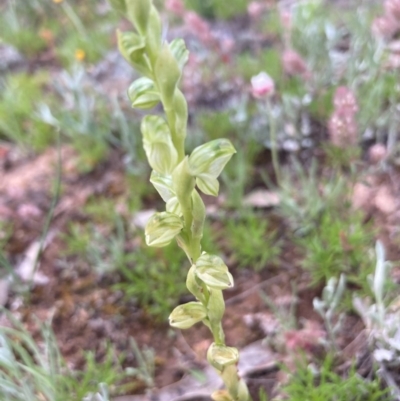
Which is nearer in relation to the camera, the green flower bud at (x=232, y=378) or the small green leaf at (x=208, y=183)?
the small green leaf at (x=208, y=183)

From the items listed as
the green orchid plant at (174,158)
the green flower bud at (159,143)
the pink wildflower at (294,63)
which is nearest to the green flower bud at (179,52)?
the green orchid plant at (174,158)

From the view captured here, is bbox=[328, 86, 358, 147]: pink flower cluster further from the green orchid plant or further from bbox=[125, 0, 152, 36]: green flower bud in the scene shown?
bbox=[125, 0, 152, 36]: green flower bud

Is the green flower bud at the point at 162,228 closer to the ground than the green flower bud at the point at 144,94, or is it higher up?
closer to the ground

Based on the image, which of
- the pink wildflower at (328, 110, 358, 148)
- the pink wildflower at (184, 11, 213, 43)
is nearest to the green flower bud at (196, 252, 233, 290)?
the pink wildflower at (328, 110, 358, 148)

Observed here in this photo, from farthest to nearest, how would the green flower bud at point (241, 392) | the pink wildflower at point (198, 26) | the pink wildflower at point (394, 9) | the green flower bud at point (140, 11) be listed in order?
the pink wildflower at point (198, 26) → the pink wildflower at point (394, 9) → the green flower bud at point (241, 392) → the green flower bud at point (140, 11)

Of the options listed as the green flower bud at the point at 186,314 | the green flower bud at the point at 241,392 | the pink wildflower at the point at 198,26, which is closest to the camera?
the green flower bud at the point at 186,314

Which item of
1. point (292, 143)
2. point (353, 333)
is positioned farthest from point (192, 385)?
point (292, 143)

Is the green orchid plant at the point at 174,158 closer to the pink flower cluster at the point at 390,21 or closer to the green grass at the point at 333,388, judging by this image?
the green grass at the point at 333,388

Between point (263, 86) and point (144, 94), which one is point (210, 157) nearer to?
point (144, 94)
